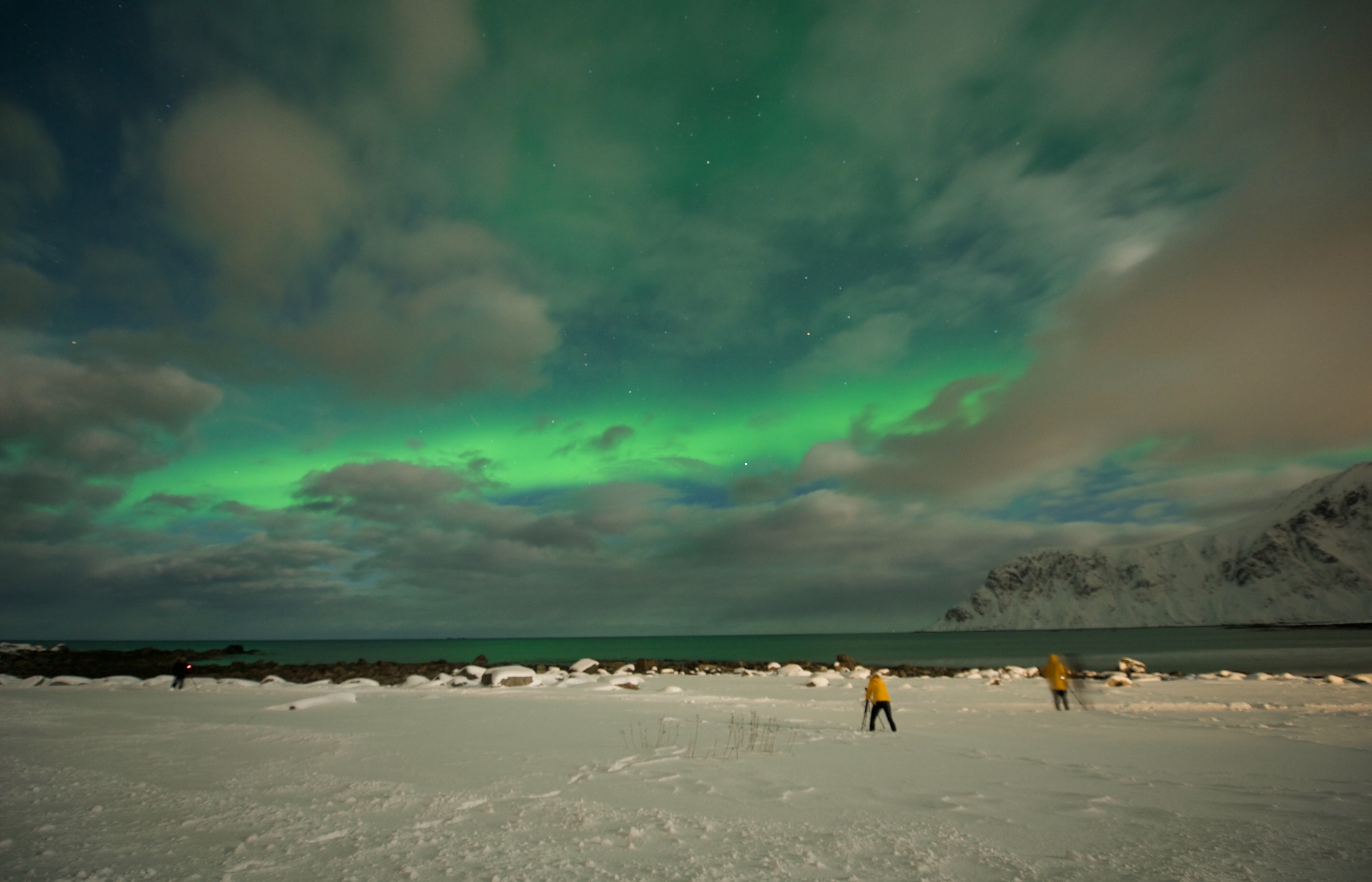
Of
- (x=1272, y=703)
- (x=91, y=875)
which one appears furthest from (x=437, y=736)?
(x=1272, y=703)

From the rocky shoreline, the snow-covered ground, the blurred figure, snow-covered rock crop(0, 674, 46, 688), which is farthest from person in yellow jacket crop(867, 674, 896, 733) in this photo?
snow-covered rock crop(0, 674, 46, 688)

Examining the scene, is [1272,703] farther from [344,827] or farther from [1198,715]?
[344,827]

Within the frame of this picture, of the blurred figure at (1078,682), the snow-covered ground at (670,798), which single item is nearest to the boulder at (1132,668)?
the blurred figure at (1078,682)

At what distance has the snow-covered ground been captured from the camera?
18.1 feet

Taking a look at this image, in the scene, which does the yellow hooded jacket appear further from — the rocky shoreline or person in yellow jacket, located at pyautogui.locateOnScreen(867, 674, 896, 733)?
the rocky shoreline

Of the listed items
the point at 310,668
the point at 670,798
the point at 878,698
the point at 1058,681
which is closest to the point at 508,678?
the point at 878,698

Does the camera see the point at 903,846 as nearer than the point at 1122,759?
Yes

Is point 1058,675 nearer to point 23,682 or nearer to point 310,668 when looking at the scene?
point 310,668

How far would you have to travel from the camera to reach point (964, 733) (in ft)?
47.5

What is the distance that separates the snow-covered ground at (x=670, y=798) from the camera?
5.50 meters

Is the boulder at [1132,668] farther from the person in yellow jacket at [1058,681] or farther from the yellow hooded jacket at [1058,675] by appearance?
the yellow hooded jacket at [1058,675]

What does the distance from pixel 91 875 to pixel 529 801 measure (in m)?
3.94

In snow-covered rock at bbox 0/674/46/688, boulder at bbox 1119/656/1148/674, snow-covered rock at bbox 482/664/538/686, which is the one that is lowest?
boulder at bbox 1119/656/1148/674

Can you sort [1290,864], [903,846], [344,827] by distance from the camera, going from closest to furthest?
1. [1290,864]
2. [903,846]
3. [344,827]
